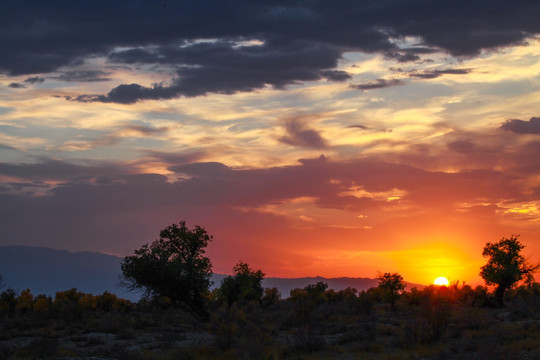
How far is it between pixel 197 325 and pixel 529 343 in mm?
25243

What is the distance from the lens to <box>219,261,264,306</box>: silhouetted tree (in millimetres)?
60906

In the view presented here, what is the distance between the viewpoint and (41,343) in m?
26.8

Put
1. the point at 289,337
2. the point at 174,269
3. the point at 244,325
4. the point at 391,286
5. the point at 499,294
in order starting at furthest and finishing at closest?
the point at 391,286, the point at 499,294, the point at 174,269, the point at 289,337, the point at 244,325

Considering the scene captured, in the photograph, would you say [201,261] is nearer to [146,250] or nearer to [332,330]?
[146,250]

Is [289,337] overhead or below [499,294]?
below

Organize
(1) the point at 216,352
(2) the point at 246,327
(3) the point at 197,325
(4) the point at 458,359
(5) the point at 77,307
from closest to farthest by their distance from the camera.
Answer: (4) the point at 458,359, (1) the point at 216,352, (2) the point at 246,327, (3) the point at 197,325, (5) the point at 77,307

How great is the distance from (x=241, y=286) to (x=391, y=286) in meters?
17.2

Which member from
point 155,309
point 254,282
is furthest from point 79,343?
point 254,282

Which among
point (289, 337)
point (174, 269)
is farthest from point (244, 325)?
point (174, 269)

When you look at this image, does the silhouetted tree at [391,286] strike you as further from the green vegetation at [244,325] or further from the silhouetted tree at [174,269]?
the silhouetted tree at [174,269]

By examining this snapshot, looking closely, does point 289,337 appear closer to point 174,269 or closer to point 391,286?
point 174,269

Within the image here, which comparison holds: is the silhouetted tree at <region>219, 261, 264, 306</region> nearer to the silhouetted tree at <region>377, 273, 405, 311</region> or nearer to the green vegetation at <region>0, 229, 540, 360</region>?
the green vegetation at <region>0, 229, 540, 360</region>

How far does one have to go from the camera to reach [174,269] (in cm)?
4066

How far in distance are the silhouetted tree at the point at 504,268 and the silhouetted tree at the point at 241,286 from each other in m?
26.5
